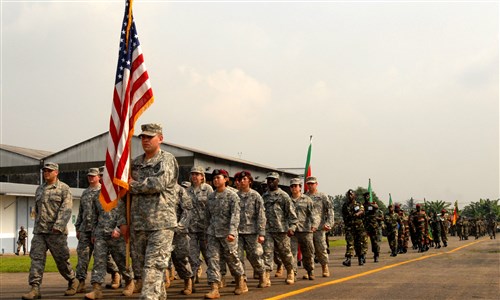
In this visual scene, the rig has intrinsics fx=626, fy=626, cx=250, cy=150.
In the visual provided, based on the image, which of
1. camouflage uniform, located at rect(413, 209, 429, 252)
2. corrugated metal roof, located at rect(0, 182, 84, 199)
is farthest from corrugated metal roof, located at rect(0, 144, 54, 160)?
camouflage uniform, located at rect(413, 209, 429, 252)

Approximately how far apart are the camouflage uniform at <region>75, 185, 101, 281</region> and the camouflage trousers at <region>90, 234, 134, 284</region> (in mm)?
470

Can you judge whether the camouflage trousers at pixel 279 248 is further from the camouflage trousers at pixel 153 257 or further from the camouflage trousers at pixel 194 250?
the camouflage trousers at pixel 153 257

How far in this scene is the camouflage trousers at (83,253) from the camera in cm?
1034

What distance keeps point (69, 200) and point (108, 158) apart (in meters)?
2.60

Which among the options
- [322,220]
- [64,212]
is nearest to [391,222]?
[322,220]

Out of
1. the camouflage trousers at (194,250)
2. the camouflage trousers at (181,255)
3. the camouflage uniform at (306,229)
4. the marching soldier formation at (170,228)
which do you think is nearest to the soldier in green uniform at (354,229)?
the marching soldier formation at (170,228)

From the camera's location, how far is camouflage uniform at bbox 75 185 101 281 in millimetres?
10383

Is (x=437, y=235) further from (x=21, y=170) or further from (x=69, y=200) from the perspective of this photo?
(x=21, y=170)

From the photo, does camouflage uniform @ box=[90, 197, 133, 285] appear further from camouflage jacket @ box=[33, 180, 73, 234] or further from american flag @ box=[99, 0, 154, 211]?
american flag @ box=[99, 0, 154, 211]

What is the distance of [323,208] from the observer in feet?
44.7

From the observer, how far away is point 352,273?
13.8 meters

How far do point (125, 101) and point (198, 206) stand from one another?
11.6 feet

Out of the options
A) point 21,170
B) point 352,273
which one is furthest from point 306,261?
point 21,170

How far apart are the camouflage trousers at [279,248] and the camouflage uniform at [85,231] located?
3.11 metres
